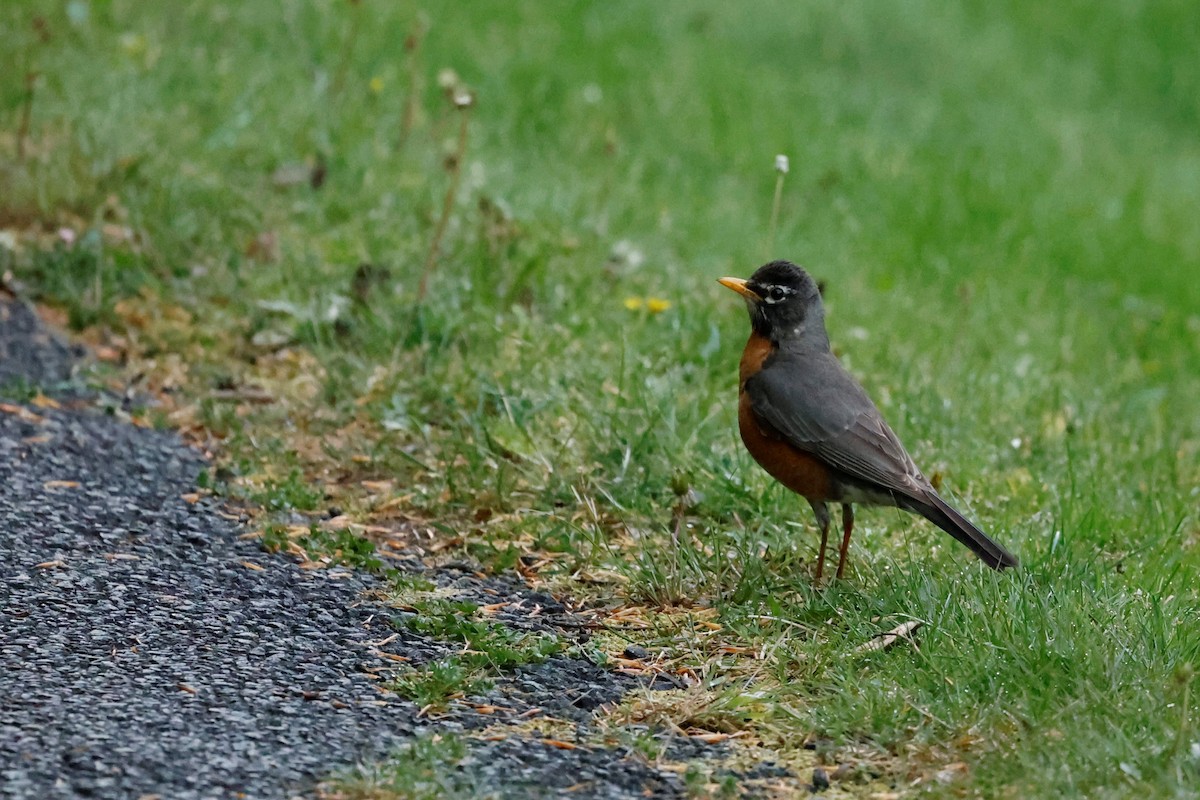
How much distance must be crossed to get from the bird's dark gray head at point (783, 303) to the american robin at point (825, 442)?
44 millimetres

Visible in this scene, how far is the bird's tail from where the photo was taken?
14.1 feet

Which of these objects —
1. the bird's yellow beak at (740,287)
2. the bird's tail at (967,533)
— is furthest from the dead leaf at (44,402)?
the bird's tail at (967,533)

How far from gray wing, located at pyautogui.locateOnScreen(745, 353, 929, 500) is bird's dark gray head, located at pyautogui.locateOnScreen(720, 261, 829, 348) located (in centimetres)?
15

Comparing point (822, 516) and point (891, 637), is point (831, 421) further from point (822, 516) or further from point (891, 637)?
point (891, 637)

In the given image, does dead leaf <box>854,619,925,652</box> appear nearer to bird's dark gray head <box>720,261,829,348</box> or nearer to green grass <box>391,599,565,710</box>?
green grass <box>391,599,565,710</box>

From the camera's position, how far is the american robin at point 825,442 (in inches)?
181

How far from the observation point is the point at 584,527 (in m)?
4.86

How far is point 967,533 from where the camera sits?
4367 mm

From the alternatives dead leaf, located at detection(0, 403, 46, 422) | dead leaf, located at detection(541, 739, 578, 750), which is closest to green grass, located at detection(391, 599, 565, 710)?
dead leaf, located at detection(541, 739, 578, 750)

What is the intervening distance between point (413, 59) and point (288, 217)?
6.08 feet

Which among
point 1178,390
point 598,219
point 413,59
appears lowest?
point 1178,390

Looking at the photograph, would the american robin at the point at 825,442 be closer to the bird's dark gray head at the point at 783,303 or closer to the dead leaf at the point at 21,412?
the bird's dark gray head at the point at 783,303

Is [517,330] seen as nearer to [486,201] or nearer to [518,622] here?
[486,201]

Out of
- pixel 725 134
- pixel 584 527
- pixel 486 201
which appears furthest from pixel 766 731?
pixel 725 134
